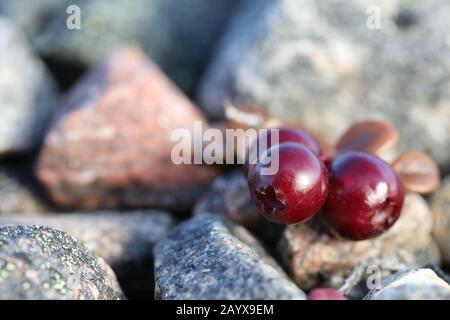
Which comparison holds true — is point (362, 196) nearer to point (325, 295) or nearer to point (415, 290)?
point (325, 295)

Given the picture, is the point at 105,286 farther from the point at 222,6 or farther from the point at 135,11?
the point at 222,6

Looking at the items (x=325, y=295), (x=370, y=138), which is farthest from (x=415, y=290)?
(x=370, y=138)

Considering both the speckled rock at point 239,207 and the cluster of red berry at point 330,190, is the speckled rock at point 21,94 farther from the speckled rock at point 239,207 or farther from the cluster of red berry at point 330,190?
the cluster of red berry at point 330,190

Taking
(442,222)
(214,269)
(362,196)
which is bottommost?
(442,222)

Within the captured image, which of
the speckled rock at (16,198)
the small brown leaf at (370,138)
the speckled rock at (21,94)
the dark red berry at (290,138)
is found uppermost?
the dark red berry at (290,138)

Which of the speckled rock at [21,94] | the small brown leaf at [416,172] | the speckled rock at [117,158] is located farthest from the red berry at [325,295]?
the speckled rock at [21,94]
